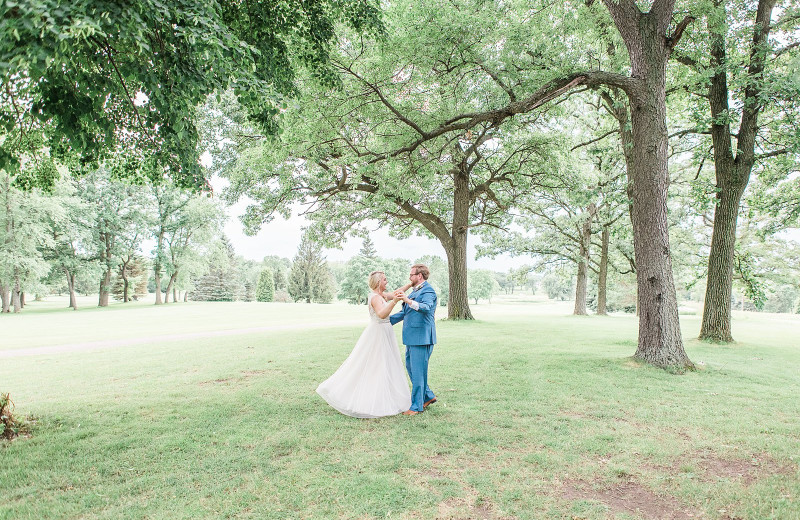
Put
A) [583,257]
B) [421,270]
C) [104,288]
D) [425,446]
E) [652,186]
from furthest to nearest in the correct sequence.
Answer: [104,288] < [583,257] < [652,186] < [421,270] < [425,446]

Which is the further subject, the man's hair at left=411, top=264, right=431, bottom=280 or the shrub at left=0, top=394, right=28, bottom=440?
the man's hair at left=411, top=264, right=431, bottom=280

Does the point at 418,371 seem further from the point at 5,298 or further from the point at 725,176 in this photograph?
the point at 5,298

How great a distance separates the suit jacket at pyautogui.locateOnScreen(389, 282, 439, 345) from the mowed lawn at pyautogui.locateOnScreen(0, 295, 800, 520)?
112 cm

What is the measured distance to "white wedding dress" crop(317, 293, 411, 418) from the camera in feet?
20.9

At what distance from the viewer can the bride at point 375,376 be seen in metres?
6.38

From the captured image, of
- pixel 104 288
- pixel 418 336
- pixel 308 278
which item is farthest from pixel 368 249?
pixel 418 336

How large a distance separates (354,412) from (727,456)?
4.59 metres

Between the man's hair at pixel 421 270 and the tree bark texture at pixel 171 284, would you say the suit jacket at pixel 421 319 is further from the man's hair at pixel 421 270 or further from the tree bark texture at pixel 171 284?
the tree bark texture at pixel 171 284

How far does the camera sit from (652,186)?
31.1 feet

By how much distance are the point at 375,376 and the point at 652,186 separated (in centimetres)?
750

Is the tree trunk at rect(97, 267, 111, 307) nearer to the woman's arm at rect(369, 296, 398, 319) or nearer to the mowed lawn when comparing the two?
the mowed lawn

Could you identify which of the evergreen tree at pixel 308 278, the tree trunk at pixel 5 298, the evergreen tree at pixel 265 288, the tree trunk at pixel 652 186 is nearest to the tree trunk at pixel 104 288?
the tree trunk at pixel 5 298

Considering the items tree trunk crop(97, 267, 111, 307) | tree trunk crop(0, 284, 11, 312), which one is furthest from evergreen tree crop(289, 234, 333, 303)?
tree trunk crop(0, 284, 11, 312)

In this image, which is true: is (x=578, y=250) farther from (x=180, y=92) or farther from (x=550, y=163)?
(x=180, y=92)
